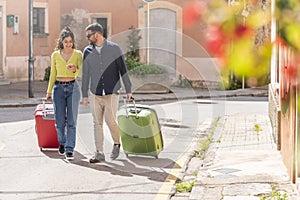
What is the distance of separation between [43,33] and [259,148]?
17.7 meters

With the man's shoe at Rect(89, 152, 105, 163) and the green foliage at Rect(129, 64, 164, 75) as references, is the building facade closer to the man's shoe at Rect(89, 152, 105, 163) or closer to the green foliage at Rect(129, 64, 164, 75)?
the green foliage at Rect(129, 64, 164, 75)

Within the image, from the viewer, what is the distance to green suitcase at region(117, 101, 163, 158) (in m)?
9.73

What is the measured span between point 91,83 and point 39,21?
1810cm

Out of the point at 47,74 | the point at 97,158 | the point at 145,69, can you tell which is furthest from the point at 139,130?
the point at 47,74

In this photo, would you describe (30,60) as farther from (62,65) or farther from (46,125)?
(62,65)

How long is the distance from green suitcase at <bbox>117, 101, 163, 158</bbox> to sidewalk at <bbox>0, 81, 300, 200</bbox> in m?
0.58

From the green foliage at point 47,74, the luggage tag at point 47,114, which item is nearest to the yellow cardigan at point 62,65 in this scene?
the luggage tag at point 47,114

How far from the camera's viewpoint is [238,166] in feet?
29.6

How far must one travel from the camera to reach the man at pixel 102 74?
9.54 m

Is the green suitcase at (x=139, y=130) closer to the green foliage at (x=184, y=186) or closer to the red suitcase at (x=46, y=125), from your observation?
the red suitcase at (x=46, y=125)

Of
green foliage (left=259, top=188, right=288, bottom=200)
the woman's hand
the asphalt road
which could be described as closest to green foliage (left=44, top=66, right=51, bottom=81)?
the asphalt road

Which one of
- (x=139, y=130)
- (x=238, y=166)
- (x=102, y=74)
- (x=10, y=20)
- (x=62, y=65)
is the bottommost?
(x=238, y=166)

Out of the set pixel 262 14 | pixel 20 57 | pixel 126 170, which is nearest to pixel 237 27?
pixel 262 14

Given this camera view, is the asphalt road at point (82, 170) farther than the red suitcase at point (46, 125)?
No
